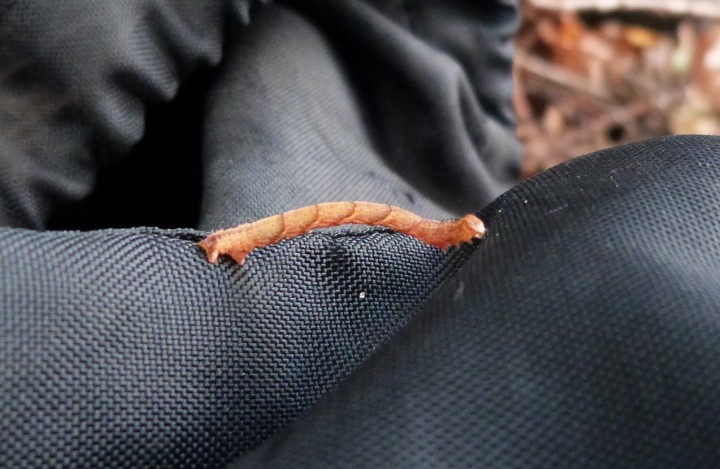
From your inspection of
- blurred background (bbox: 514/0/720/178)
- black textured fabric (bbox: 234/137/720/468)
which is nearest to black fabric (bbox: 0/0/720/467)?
black textured fabric (bbox: 234/137/720/468)

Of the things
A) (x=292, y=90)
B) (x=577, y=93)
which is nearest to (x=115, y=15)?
(x=292, y=90)

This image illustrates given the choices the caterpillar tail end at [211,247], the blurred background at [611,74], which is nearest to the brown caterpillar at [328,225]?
the caterpillar tail end at [211,247]

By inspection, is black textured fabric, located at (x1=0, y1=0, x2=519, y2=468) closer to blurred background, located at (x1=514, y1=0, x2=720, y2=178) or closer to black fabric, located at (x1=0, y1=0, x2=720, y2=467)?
black fabric, located at (x1=0, y1=0, x2=720, y2=467)

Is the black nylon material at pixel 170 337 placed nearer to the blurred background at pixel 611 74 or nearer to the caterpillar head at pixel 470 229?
the caterpillar head at pixel 470 229

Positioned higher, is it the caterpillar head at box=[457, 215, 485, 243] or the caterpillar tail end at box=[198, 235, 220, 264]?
the caterpillar head at box=[457, 215, 485, 243]

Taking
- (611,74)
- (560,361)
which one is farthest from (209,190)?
(611,74)

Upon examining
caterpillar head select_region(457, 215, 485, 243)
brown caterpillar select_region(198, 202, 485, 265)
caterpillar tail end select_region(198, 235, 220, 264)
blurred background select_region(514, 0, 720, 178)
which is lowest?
blurred background select_region(514, 0, 720, 178)
